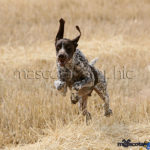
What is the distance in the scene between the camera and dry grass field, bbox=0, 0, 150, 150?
464 centimetres

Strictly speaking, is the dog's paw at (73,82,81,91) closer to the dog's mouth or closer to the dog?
Answer: the dog

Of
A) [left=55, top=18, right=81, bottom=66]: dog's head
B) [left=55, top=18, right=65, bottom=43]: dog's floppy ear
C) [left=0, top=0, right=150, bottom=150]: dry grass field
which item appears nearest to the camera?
[left=55, top=18, right=81, bottom=66]: dog's head

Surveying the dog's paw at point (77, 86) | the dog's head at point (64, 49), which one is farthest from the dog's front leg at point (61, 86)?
the dog's head at point (64, 49)

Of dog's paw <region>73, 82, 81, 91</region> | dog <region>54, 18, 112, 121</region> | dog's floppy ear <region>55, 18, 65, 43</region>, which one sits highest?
dog's floppy ear <region>55, 18, 65, 43</region>

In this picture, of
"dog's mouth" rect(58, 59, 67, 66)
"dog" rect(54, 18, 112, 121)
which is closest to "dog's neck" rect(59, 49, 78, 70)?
"dog" rect(54, 18, 112, 121)

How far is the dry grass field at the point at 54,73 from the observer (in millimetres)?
4637

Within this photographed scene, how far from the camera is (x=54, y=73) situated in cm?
822

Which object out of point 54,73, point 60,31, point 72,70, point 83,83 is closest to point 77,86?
point 83,83

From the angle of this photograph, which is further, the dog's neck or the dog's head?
the dog's neck

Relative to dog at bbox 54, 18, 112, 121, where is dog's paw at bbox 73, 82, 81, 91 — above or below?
below

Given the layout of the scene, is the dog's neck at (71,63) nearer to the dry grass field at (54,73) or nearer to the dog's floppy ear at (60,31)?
the dog's floppy ear at (60,31)

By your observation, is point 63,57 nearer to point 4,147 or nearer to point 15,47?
point 4,147

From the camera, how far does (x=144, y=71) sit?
9172mm

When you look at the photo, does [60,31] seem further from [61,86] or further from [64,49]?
[61,86]
